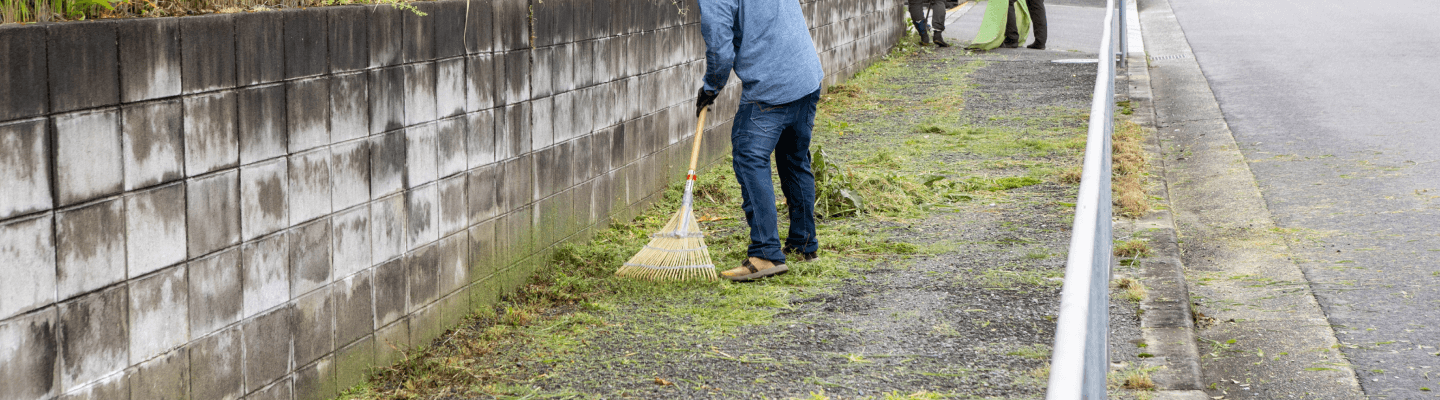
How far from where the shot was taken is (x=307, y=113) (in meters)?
3.34

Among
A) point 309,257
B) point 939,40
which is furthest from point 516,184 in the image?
point 939,40

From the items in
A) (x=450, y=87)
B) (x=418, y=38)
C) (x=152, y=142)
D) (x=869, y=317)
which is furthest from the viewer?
(x=869, y=317)

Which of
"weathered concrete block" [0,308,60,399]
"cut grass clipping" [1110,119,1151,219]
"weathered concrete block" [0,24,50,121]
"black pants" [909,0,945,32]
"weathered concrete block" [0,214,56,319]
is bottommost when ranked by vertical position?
"cut grass clipping" [1110,119,1151,219]

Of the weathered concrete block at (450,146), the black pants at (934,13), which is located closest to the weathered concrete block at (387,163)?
the weathered concrete block at (450,146)

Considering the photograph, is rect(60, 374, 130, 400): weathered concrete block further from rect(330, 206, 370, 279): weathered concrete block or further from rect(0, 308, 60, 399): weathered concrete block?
rect(330, 206, 370, 279): weathered concrete block

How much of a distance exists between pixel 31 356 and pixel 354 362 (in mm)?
1228

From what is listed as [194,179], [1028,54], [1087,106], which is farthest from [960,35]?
[194,179]

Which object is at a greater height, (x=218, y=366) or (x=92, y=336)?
(x=92, y=336)

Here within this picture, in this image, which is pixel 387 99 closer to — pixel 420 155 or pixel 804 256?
pixel 420 155

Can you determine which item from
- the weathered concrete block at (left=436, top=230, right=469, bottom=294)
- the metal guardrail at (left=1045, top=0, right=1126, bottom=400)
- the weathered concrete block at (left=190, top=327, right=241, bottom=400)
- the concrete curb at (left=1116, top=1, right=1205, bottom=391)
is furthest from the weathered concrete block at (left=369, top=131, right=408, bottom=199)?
the concrete curb at (left=1116, top=1, right=1205, bottom=391)

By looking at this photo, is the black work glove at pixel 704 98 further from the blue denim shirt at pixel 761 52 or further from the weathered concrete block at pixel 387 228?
the weathered concrete block at pixel 387 228

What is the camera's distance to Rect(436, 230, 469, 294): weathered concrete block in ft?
13.6

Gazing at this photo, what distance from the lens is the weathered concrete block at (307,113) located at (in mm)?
3275

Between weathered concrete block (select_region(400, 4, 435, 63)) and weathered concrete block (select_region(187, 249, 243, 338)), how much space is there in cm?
101
